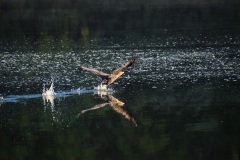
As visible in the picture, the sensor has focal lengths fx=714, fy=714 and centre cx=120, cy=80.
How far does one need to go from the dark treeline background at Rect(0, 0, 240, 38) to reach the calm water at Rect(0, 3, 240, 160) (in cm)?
1281

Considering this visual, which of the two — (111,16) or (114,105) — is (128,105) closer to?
(114,105)

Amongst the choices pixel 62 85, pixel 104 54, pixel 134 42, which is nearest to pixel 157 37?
pixel 134 42

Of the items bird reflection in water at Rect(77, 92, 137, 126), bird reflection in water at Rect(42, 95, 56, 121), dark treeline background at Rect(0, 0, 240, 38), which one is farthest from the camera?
dark treeline background at Rect(0, 0, 240, 38)

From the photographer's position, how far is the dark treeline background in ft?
218

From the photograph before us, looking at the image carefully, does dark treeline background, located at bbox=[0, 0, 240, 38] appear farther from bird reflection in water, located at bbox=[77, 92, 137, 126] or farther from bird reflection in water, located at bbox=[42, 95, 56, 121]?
bird reflection in water, located at bbox=[77, 92, 137, 126]

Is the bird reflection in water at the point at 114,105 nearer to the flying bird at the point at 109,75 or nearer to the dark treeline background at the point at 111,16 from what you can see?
the flying bird at the point at 109,75

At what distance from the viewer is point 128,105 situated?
99.1 feet

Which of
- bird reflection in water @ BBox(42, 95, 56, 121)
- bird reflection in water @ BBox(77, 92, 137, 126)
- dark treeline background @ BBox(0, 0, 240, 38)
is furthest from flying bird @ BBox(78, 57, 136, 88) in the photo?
dark treeline background @ BBox(0, 0, 240, 38)

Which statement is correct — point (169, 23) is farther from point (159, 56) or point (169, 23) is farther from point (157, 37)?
point (159, 56)

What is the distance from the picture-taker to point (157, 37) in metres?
58.7

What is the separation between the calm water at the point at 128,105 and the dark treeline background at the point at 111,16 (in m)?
12.8

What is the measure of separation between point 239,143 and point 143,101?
7.76 metres

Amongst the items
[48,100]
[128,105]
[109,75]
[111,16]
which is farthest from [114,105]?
[111,16]

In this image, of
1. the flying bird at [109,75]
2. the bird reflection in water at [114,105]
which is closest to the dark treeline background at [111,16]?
the flying bird at [109,75]
